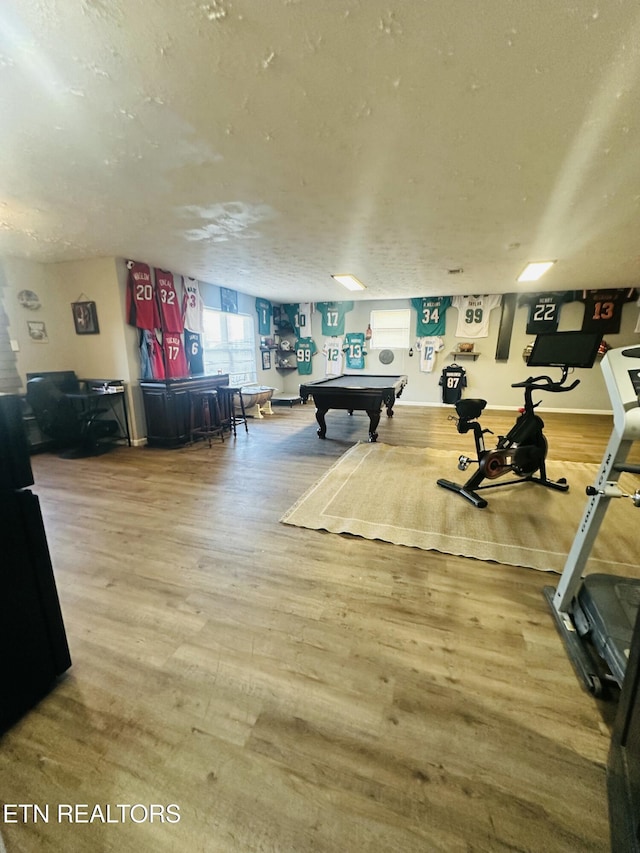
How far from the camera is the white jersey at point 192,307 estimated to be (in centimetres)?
527

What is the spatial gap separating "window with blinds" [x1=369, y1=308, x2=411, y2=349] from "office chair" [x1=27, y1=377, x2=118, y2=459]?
5656 millimetres

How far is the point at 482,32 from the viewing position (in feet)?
3.89

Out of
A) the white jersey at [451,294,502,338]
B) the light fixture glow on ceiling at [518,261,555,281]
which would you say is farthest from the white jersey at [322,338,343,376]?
the light fixture glow on ceiling at [518,261,555,281]

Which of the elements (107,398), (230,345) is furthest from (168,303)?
(230,345)

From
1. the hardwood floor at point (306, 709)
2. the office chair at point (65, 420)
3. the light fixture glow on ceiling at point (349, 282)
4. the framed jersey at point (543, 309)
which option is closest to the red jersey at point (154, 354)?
the office chair at point (65, 420)

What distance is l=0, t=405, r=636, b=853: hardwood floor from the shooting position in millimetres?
893

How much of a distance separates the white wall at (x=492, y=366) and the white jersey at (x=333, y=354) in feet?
0.68

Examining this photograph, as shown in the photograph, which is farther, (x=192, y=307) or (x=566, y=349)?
(x=192, y=307)

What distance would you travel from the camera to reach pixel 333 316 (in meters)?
7.84

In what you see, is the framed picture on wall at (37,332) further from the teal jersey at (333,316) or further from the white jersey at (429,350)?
the white jersey at (429,350)

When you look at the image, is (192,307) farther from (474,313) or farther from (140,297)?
(474,313)

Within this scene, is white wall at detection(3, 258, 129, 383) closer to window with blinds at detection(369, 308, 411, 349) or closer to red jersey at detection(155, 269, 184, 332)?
red jersey at detection(155, 269, 184, 332)

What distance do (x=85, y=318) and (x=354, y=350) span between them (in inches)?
208

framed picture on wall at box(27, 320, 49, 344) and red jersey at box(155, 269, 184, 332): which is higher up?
red jersey at box(155, 269, 184, 332)
